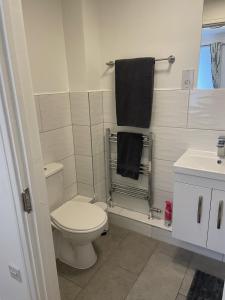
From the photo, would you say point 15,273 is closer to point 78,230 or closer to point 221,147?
point 78,230

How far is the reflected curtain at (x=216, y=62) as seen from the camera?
5.57 ft

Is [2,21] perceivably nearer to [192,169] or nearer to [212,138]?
[192,169]

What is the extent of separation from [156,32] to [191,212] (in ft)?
4.72

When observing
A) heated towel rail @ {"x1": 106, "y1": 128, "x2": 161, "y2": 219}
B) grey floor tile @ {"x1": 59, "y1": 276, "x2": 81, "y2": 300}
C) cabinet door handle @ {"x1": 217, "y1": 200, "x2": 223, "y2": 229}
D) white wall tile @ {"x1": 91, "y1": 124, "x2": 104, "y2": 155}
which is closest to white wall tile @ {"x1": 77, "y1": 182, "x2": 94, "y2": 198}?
heated towel rail @ {"x1": 106, "y1": 128, "x2": 161, "y2": 219}

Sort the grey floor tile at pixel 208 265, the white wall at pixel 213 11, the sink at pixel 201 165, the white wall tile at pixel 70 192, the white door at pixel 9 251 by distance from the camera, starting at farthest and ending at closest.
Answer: the white wall tile at pixel 70 192 < the grey floor tile at pixel 208 265 < the white wall at pixel 213 11 < the sink at pixel 201 165 < the white door at pixel 9 251

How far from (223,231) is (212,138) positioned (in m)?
0.70

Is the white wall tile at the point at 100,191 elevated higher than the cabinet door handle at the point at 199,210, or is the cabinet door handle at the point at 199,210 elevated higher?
the cabinet door handle at the point at 199,210

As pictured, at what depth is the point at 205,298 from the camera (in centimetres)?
150

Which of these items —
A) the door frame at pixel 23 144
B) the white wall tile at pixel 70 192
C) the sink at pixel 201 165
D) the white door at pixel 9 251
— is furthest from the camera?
the white wall tile at pixel 70 192

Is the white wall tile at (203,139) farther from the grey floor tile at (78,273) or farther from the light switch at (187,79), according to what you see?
the grey floor tile at (78,273)

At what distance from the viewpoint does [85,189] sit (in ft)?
7.53

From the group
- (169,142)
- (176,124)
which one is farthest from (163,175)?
(176,124)

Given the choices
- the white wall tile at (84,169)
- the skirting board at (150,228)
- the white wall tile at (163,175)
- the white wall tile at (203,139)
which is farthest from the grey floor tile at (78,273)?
the white wall tile at (203,139)

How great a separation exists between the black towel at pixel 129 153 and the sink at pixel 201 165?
0.45 metres
